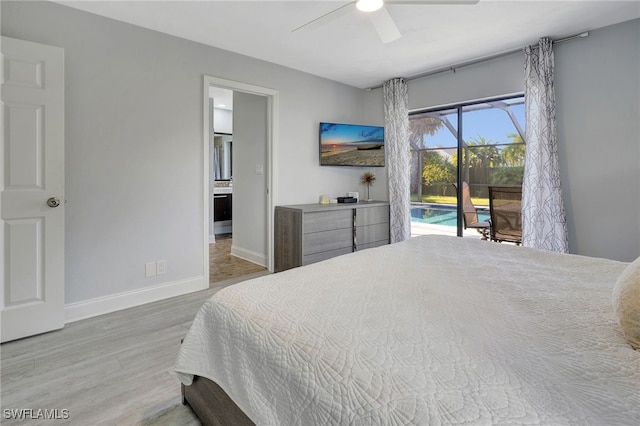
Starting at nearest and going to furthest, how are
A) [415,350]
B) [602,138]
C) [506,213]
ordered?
[415,350] → [602,138] → [506,213]

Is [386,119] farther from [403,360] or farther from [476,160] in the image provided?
[403,360]

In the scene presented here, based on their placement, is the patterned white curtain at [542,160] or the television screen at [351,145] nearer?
the patterned white curtain at [542,160]

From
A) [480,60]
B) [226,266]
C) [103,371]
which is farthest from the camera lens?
[226,266]

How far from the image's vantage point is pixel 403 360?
0.79m

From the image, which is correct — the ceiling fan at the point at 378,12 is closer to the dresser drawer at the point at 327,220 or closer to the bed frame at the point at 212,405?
the dresser drawer at the point at 327,220

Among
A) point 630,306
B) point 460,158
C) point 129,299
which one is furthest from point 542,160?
point 129,299

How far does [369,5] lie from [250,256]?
3.40 metres

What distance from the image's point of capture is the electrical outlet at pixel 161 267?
3020mm

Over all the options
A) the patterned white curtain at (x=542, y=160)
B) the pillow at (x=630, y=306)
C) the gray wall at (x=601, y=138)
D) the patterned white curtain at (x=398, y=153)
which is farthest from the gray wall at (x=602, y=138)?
the pillow at (x=630, y=306)

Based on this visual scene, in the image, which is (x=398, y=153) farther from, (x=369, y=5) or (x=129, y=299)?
(x=129, y=299)

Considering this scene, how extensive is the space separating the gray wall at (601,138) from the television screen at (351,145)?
208 centimetres

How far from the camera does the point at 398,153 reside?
14.2 ft

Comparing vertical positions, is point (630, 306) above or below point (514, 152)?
below

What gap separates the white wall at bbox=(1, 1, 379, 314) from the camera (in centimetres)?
252
